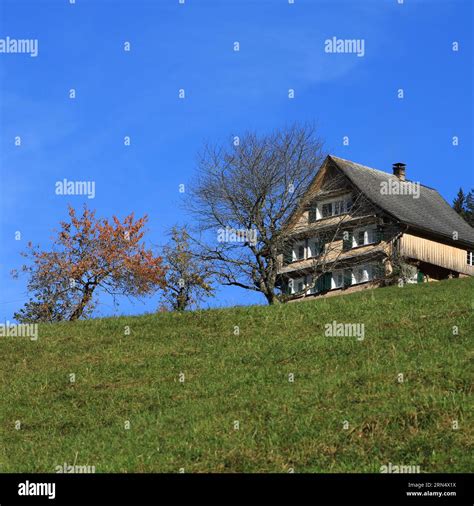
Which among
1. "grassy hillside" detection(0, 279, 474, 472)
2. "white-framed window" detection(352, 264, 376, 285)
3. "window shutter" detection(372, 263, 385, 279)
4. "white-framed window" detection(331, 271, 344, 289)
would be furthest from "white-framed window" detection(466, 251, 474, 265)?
"grassy hillside" detection(0, 279, 474, 472)

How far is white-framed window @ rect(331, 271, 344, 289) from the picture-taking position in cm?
6319

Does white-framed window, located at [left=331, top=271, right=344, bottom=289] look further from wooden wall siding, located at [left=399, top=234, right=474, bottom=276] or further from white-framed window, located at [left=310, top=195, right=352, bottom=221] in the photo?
wooden wall siding, located at [left=399, top=234, right=474, bottom=276]

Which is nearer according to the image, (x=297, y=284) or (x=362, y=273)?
(x=362, y=273)

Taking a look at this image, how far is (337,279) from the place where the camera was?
63875 mm

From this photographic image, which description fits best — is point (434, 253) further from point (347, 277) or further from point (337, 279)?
point (337, 279)

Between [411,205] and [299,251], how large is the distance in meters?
9.86

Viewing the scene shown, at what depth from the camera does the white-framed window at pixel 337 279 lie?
207 ft

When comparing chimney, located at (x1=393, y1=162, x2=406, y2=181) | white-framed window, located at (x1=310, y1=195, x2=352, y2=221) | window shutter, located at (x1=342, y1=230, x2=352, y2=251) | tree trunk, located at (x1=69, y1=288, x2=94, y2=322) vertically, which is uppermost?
chimney, located at (x1=393, y1=162, x2=406, y2=181)

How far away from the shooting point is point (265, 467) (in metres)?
12.4

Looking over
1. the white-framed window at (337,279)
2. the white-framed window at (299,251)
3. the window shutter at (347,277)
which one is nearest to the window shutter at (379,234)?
the window shutter at (347,277)

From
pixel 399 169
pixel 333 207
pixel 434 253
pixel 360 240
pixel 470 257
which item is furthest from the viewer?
pixel 399 169

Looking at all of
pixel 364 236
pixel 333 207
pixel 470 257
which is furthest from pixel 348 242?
pixel 470 257
